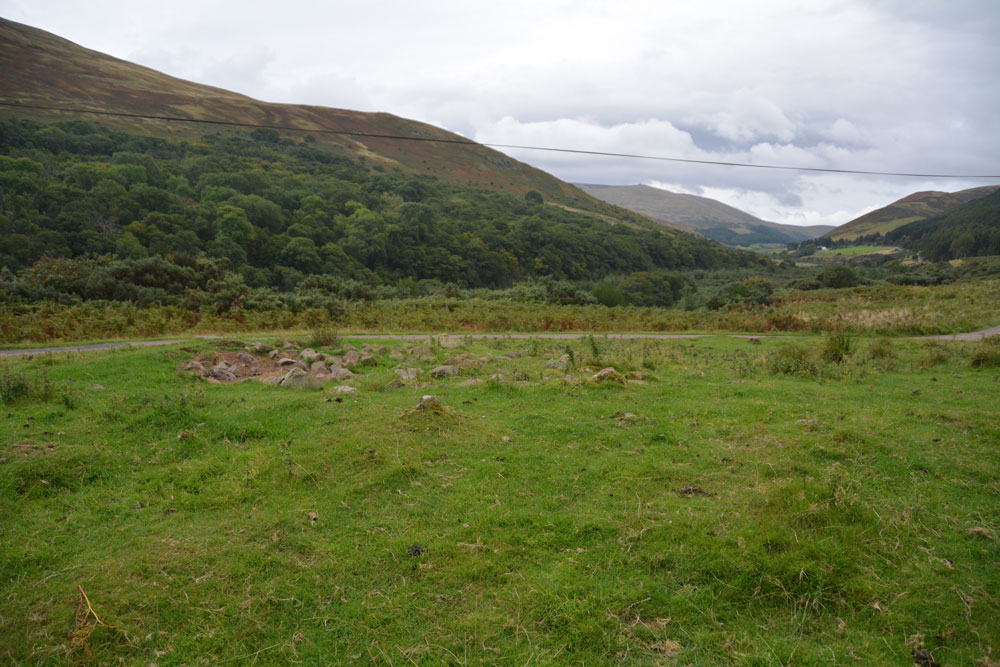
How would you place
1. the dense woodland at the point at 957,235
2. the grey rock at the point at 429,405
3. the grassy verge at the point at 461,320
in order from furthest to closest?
the dense woodland at the point at 957,235 → the grassy verge at the point at 461,320 → the grey rock at the point at 429,405

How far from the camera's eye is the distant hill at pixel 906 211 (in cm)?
13425

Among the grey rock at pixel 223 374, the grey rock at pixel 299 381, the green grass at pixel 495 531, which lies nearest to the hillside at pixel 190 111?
the grey rock at pixel 223 374

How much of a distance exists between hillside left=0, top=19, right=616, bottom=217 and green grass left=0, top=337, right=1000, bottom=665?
4404 cm

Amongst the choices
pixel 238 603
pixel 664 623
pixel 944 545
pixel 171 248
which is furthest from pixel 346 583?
pixel 171 248

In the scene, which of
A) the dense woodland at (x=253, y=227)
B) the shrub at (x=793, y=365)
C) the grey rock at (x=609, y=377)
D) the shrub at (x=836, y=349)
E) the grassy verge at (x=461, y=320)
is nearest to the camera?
the grey rock at (x=609, y=377)

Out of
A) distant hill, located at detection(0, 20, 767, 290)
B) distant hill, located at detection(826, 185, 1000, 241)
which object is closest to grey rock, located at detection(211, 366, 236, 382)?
distant hill, located at detection(0, 20, 767, 290)

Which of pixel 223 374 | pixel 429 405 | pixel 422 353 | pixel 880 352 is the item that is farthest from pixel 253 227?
pixel 880 352

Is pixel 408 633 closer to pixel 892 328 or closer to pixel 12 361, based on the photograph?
pixel 12 361

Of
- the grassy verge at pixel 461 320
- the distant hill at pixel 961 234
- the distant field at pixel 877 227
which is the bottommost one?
the grassy verge at pixel 461 320

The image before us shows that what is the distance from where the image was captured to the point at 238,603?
377 centimetres

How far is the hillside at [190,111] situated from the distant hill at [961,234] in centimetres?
5957

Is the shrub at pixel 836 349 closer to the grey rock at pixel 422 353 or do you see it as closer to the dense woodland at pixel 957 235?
the grey rock at pixel 422 353

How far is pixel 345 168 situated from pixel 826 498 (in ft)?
291

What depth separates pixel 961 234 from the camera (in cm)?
7731
